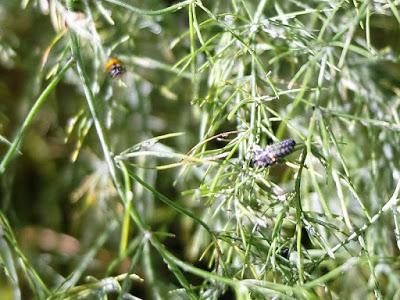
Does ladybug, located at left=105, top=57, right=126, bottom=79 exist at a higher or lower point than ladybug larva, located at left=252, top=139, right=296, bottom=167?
higher

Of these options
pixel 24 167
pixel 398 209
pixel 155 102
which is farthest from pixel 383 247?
pixel 24 167

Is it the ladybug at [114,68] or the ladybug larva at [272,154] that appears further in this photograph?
the ladybug at [114,68]

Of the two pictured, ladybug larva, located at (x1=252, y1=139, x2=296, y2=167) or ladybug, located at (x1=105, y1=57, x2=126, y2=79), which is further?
ladybug, located at (x1=105, y1=57, x2=126, y2=79)

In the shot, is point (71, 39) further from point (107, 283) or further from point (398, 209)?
point (398, 209)

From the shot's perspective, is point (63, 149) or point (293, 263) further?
point (63, 149)

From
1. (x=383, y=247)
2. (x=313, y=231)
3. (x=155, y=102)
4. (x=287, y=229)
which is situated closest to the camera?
(x=313, y=231)
